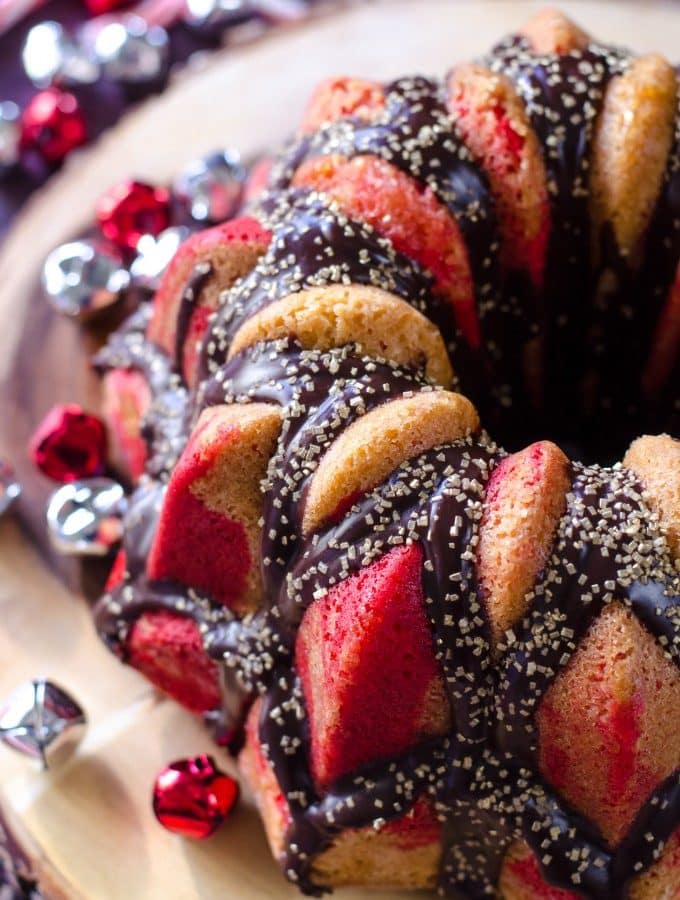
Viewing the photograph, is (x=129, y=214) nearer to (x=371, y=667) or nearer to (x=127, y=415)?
(x=127, y=415)

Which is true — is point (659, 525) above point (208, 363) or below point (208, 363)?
below

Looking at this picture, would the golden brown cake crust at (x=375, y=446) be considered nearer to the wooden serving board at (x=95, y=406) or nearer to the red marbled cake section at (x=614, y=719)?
the red marbled cake section at (x=614, y=719)

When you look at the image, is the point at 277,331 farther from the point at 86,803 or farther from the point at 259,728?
the point at 86,803

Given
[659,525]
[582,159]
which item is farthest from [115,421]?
[659,525]

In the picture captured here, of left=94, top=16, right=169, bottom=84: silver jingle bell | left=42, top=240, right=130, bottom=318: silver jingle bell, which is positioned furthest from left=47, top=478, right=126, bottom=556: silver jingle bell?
left=94, top=16, right=169, bottom=84: silver jingle bell

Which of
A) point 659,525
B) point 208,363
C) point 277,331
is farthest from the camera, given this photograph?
point 208,363

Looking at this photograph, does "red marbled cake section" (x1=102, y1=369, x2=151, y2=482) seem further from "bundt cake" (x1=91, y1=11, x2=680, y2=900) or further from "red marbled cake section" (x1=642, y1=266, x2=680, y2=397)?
"red marbled cake section" (x1=642, y1=266, x2=680, y2=397)

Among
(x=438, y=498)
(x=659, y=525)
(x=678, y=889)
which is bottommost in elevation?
(x=678, y=889)

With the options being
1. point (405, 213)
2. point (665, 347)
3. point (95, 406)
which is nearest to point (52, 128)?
point (95, 406)

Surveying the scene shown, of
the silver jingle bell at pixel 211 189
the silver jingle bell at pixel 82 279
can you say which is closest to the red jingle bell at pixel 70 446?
the silver jingle bell at pixel 82 279
